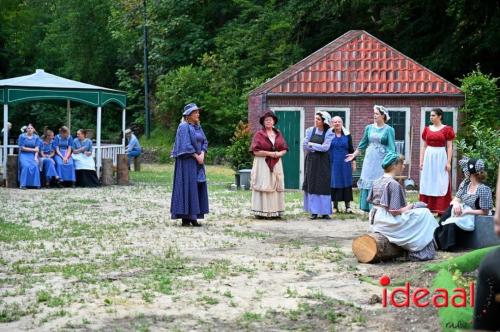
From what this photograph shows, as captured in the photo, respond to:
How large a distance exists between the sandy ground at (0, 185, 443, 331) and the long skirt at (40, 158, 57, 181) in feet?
29.9

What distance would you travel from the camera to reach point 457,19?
102 feet

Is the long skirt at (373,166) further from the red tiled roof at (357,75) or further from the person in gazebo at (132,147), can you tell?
the person in gazebo at (132,147)

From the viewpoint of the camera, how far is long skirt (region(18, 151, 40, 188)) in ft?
78.2

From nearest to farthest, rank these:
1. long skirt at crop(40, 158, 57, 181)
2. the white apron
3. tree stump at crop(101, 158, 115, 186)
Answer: the white apron
long skirt at crop(40, 158, 57, 181)
tree stump at crop(101, 158, 115, 186)

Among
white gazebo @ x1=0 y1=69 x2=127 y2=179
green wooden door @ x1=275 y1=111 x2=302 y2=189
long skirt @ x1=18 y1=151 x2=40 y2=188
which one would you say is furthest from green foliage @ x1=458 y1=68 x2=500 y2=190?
long skirt @ x1=18 y1=151 x2=40 y2=188

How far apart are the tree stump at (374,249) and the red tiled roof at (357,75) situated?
48.0 feet

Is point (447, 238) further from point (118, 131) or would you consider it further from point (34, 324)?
point (118, 131)

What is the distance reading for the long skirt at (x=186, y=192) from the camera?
14.3 meters

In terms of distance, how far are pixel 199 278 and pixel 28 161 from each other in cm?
1563

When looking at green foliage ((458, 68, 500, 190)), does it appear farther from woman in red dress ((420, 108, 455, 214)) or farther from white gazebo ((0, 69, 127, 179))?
white gazebo ((0, 69, 127, 179))

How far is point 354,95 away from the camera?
24.9 metres

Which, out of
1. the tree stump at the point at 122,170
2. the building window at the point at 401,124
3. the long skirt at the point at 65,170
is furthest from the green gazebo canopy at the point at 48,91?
the building window at the point at 401,124

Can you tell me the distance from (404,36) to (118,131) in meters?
19.1

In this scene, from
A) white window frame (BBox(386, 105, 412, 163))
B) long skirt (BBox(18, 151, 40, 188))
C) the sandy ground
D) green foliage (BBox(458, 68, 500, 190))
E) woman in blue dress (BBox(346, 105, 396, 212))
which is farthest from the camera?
white window frame (BBox(386, 105, 412, 163))
